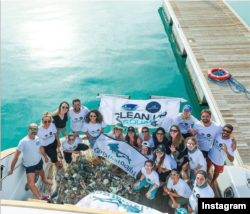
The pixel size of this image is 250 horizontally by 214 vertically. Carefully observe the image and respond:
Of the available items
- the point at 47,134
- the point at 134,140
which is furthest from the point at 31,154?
the point at 134,140

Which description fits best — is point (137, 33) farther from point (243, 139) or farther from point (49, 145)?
point (49, 145)

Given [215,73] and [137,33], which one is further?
[137,33]

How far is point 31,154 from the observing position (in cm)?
514

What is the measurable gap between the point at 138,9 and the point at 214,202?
18.2 m

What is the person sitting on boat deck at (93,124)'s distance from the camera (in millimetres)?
5922

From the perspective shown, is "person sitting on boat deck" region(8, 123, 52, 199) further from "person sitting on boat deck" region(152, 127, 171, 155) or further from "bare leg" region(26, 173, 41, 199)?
"person sitting on boat deck" region(152, 127, 171, 155)

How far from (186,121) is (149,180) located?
5.56ft

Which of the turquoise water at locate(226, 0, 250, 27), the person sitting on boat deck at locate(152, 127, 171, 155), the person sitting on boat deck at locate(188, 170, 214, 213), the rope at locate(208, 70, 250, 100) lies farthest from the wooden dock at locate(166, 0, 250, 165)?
the person sitting on boat deck at locate(188, 170, 214, 213)

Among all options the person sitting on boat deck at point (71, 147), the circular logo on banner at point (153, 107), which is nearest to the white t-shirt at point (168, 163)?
the circular logo on banner at point (153, 107)

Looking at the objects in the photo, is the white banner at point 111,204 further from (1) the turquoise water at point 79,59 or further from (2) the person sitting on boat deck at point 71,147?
(1) the turquoise water at point 79,59

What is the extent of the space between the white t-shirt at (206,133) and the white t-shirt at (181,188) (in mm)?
1204

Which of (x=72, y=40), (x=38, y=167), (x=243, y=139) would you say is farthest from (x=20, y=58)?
(x=243, y=139)

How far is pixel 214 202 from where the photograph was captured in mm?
4098

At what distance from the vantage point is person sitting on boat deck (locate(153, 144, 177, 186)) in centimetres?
505
